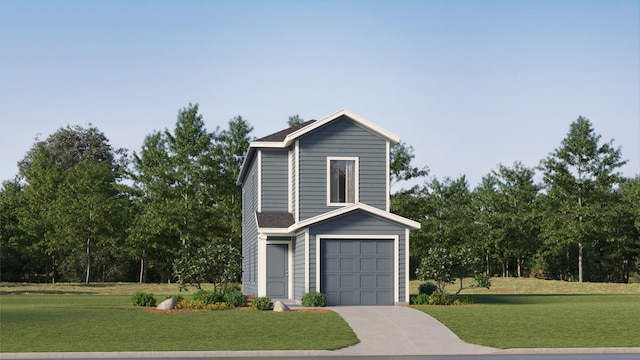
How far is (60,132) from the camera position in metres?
99.9

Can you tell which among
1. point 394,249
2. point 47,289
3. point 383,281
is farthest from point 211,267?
point 47,289

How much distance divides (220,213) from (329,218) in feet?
102

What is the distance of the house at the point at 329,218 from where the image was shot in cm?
3212

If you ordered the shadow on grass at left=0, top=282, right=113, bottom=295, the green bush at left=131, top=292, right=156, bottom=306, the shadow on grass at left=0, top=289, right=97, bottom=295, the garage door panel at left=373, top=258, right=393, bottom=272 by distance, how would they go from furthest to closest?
the shadow on grass at left=0, top=282, right=113, bottom=295 < the shadow on grass at left=0, top=289, right=97, bottom=295 < the green bush at left=131, top=292, right=156, bottom=306 < the garage door panel at left=373, top=258, right=393, bottom=272

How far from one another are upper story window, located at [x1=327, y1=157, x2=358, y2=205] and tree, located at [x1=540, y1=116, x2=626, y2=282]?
29160mm

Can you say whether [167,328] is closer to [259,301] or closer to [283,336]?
[283,336]

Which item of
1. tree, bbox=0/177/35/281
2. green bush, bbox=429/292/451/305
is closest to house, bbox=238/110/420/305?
green bush, bbox=429/292/451/305

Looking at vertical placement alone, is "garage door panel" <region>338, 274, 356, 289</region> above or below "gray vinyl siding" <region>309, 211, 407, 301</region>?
below

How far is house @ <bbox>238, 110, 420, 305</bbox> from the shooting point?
105 ft

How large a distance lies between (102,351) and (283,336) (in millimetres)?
5247

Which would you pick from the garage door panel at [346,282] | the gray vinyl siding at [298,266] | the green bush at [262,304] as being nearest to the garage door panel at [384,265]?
the garage door panel at [346,282]

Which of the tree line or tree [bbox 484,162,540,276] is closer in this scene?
the tree line

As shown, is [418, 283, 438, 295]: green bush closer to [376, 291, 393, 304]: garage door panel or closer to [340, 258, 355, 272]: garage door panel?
[376, 291, 393, 304]: garage door panel

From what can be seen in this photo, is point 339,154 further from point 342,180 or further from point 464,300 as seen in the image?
point 464,300
